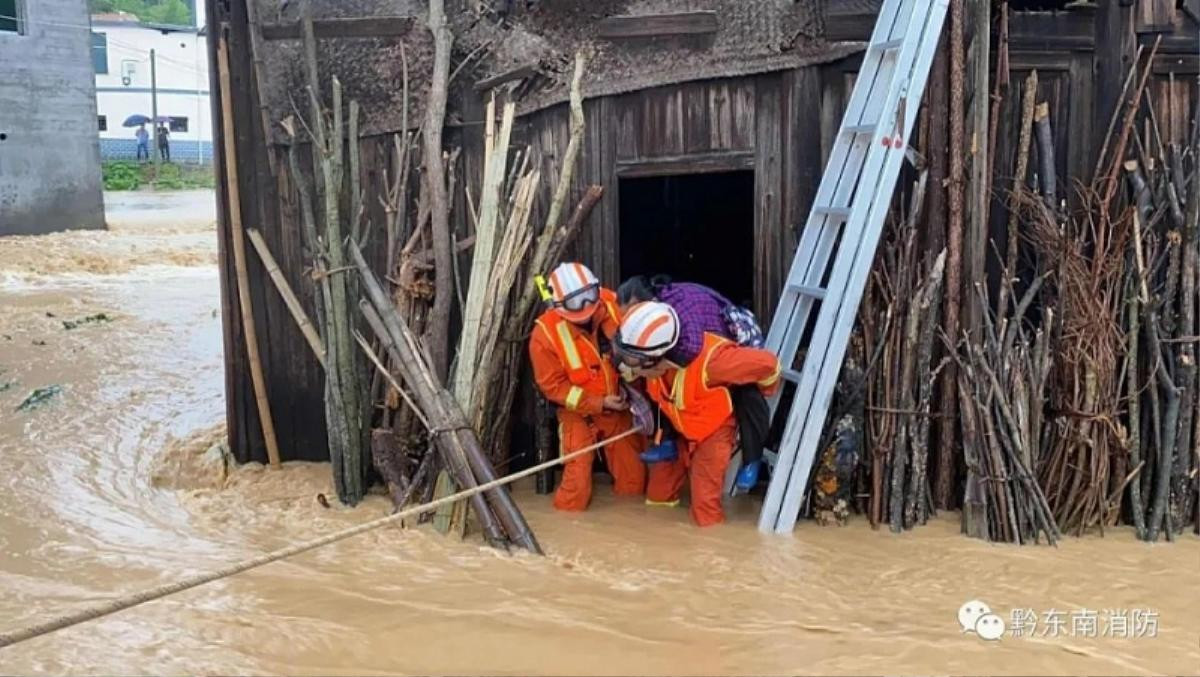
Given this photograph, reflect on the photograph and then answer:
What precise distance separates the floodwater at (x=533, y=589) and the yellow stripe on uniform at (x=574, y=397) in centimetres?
64

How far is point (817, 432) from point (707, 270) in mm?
4674

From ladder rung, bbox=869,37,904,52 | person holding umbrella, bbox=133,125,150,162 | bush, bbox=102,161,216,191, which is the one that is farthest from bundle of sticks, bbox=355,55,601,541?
person holding umbrella, bbox=133,125,150,162

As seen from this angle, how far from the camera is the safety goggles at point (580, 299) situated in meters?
5.37

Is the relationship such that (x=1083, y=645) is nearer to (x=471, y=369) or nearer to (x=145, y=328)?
(x=471, y=369)

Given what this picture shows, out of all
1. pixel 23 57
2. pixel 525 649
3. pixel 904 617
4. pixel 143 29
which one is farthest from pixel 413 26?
pixel 143 29

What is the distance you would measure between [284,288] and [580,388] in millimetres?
2077

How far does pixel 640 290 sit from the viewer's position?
5.66 meters

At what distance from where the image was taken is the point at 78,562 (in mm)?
5156

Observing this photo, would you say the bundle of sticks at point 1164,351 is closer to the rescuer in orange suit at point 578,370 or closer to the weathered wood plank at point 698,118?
the weathered wood plank at point 698,118

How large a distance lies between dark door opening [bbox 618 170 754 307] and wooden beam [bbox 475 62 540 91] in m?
3.30

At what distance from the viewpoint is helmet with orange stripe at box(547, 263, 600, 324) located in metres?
Answer: 5.38

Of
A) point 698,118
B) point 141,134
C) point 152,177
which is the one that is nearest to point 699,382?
point 698,118

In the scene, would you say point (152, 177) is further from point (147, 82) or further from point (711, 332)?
point (711, 332)

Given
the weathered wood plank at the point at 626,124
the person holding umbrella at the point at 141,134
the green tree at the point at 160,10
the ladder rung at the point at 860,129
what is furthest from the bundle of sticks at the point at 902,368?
the green tree at the point at 160,10
